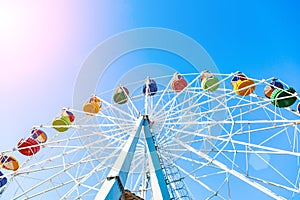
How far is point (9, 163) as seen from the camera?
1095cm

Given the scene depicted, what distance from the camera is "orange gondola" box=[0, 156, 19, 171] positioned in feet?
35.8

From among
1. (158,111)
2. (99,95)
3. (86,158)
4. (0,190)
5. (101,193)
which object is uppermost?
(99,95)

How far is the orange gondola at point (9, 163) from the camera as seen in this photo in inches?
430

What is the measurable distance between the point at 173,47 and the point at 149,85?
85.2 inches

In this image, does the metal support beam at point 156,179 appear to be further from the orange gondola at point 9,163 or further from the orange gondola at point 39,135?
the orange gondola at point 9,163

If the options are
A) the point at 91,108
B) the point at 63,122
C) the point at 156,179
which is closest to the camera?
the point at 156,179

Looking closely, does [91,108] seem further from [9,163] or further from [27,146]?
[9,163]

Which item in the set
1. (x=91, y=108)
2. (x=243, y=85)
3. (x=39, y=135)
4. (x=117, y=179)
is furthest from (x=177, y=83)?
(x=117, y=179)

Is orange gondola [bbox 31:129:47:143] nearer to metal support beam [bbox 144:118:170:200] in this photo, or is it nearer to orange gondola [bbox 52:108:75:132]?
orange gondola [bbox 52:108:75:132]

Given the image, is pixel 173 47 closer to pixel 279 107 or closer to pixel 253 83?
pixel 253 83

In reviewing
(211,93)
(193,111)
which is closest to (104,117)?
(193,111)

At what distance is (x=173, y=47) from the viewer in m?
11.4

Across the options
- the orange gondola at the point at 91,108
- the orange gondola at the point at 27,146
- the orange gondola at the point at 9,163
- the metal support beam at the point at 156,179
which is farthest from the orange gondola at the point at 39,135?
the metal support beam at the point at 156,179

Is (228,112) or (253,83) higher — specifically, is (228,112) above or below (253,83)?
below
